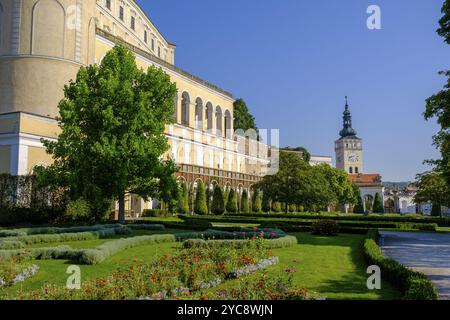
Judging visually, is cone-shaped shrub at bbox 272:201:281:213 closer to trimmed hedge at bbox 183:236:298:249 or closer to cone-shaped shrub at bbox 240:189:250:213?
cone-shaped shrub at bbox 240:189:250:213

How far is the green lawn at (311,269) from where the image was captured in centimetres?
941

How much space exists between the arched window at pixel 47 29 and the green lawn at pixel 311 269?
2349 centimetres

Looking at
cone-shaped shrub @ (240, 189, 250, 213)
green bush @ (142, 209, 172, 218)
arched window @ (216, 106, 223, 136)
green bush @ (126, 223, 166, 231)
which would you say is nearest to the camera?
green bush @ (126, 223, 166, 231)

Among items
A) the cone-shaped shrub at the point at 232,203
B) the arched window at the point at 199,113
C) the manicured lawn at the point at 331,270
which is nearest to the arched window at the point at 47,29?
the arched window at the point at 199,113

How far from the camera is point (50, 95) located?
3522 centimetres

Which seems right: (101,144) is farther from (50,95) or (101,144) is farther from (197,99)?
(197,99)

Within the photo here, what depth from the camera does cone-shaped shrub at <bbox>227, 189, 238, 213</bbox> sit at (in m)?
48.3

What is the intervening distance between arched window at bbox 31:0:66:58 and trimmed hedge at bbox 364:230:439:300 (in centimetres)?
3128

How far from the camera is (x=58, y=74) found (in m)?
35.5

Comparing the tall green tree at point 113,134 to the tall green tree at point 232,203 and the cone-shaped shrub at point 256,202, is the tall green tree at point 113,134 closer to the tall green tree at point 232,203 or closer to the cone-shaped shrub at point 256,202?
the tall green tree at point 232,203

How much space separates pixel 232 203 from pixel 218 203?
406cm

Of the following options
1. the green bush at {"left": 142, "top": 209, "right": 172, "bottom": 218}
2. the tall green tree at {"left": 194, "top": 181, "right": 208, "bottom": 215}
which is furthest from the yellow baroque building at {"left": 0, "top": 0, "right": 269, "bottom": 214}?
the tall green tree at {"left": 194, "top": 181, "right": 208, "bottom": 215}

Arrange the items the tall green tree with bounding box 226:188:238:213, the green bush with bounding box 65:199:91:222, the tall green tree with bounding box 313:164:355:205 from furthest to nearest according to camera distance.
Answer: the tall green tree with bounding box 313:164:355:205 < the tall green tree with bounding box 226:188:238:213 < the green bush with bounding box 65:199:91:222
